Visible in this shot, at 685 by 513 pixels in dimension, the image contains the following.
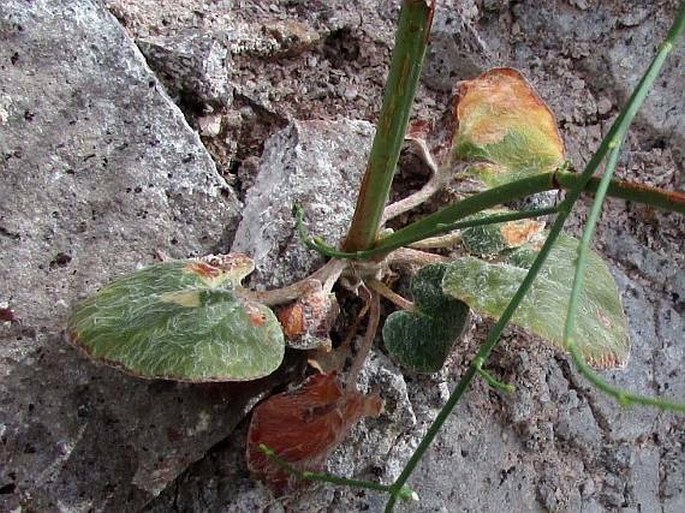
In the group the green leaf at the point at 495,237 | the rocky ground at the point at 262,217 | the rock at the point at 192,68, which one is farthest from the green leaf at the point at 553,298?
the rock at the point at 192,68

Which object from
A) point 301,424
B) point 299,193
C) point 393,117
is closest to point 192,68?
point 299,193

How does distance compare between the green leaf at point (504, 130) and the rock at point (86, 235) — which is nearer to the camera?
the rock at point (86, 235)

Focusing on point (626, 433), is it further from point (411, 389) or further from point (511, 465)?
point (411, 389)

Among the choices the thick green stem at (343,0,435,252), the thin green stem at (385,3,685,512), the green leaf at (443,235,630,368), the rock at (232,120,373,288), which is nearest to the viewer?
the thin green stem at (385,3,685,512)

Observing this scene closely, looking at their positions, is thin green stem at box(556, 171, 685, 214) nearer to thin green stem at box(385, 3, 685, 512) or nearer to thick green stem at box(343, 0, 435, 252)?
thin green stem at box(385, 3, 685, 512)

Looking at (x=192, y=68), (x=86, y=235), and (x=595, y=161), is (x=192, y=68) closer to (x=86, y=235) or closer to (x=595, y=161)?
(x=86, y=235)

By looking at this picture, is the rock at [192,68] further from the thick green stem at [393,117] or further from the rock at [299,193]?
the thick green stem at [393,117]

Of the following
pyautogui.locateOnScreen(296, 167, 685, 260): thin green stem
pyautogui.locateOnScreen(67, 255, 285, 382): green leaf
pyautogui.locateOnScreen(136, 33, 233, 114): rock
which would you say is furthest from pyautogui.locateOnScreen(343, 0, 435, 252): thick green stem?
pyautogui.locateOnScreen(136, 33, 233, 114): rock
